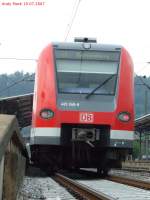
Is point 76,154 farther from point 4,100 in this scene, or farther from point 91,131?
point 4,100

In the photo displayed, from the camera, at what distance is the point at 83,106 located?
1411cm

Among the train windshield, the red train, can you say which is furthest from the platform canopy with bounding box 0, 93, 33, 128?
the train windshield

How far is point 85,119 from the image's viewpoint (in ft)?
45.6

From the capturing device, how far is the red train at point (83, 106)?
45.8 ft

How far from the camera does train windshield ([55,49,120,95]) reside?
1440 cm

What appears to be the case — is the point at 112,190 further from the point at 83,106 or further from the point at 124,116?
the point at 83,106

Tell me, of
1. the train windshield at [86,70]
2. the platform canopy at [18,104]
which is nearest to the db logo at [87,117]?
the train windshield at [86,70]

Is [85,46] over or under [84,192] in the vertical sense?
over

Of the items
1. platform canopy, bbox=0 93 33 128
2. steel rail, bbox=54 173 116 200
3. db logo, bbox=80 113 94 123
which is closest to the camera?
steel rail, bbox=54 173 116 200

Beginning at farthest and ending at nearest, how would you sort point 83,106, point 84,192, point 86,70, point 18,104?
1. point 18,104
2. point 86,70
3. point 83,106
4. point 84,192

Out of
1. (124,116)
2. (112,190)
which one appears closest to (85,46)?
(124,116)

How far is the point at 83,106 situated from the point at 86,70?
41.5 inches

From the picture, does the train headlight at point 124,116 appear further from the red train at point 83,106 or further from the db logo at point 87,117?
the db logo at point 87,117

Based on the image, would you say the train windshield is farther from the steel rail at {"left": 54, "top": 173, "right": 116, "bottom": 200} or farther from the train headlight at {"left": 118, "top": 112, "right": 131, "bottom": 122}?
the steel rail at {"left": 54, "top": 173, "right": 116, "bottom": 200}
